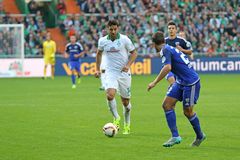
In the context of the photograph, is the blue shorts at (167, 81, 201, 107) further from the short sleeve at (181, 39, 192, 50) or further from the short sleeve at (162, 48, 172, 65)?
the short sleeve at (181, 39, 192, 50)

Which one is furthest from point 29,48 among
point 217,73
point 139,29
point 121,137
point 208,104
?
point 121,137

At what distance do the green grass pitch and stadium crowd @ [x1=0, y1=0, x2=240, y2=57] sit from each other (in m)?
16.0

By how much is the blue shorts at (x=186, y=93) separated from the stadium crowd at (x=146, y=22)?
31.2m

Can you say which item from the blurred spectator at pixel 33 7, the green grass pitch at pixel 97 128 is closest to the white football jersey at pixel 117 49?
the green grass pitch at pixel 97 128

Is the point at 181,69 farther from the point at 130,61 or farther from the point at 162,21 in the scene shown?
the point at 162,21

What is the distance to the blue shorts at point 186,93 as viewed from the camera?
1306cm

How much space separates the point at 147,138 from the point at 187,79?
1.90 m

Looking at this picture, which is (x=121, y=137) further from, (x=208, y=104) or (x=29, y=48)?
(x=29, y=48)

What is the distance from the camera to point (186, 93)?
13.1m

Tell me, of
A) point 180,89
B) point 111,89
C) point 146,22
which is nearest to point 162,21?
point 146,22

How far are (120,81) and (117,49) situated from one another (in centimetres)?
66

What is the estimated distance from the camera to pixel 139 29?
A: 46.1 meters

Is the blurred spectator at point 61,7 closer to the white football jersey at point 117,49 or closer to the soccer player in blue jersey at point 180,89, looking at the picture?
the white football jersey at point 117,49

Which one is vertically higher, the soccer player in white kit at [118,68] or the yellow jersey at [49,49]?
the soccer player in white kit at [118,68]
